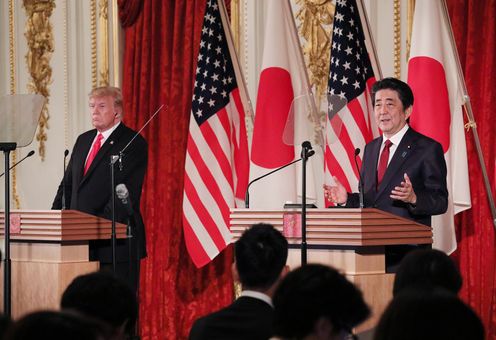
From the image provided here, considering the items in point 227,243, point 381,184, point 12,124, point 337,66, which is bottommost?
point 227,243

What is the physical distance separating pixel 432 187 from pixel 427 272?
7.53 ft

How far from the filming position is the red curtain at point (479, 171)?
6086 mm

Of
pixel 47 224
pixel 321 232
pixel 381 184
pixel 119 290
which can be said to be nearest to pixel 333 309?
pixel 119 290

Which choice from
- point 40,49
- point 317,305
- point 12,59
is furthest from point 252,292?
point 12,59

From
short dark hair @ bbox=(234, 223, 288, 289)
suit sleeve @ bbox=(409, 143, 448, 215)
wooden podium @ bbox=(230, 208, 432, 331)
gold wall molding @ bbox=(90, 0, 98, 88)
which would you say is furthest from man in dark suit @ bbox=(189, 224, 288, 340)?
gold wall molding @ bbox=(90, 0, 98, 88)

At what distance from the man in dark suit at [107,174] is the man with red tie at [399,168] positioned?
1463 mm

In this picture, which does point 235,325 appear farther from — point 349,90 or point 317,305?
point 349,90

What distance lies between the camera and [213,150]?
22.8ft

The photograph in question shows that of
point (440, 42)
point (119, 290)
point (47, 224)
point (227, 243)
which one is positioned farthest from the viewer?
point (227, 243)

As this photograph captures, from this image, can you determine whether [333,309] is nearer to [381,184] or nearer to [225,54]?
[381,184]

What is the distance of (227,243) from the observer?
6.89m

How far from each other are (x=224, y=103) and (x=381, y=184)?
2301 millimetres

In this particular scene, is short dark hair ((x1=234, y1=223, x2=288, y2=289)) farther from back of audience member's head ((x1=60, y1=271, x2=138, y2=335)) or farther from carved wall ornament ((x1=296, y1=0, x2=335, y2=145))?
carved wall ornament ((x1=296, y1=0, x2=335, y2=145))

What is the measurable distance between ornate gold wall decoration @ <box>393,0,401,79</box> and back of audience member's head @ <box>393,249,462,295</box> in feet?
13.7
